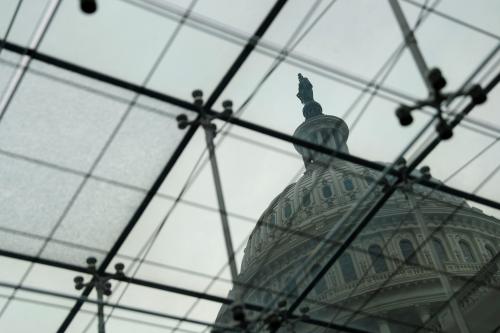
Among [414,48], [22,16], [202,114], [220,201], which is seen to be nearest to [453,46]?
[414,48]

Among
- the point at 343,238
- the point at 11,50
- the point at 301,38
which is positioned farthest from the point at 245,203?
the point at 11,50

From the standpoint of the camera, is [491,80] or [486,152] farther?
[486,152]

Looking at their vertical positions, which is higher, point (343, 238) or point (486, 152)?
point (486, 152)

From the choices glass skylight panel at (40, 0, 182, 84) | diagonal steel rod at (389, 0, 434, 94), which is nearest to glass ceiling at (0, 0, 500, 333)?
glass skylight panel at (40, 0, 182, 84)

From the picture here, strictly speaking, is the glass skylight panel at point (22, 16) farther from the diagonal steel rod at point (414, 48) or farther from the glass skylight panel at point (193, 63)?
the diagonal steel rod at point (414, 48)

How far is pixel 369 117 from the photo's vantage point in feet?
77.6

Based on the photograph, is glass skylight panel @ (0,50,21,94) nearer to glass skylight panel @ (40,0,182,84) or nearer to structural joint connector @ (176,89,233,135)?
glass skylight panel @ (40,0,182,84)

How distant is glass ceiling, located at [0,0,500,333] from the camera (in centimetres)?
2030

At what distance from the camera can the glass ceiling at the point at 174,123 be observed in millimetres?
20297

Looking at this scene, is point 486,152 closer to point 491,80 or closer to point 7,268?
point 491,80

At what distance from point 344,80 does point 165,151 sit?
15.2 feet

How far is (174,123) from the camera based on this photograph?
71.2 feet

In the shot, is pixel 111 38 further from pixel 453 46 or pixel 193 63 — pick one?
pixel 453 46

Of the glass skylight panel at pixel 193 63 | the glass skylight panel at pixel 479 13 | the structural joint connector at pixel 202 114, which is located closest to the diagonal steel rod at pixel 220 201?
the structural joint connector at pixel 202 114
